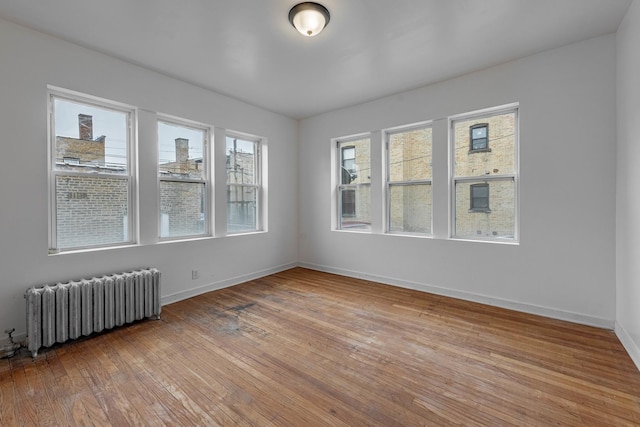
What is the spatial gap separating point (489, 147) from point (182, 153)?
4033 mm

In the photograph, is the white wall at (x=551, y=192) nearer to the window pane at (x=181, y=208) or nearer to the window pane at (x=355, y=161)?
the window pane at (x=355, y=161)

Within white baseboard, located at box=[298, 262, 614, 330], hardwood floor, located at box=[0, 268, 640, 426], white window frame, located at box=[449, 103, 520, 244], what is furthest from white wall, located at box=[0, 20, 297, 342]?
white window frame, located at box=[449, 103, 520, 244]

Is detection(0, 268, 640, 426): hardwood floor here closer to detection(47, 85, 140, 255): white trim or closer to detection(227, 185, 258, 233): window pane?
detection(47, 85, 140, 255): white trim

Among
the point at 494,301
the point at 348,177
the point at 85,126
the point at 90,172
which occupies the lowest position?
the point at 494,301

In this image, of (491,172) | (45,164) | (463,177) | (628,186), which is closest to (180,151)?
(45,164)

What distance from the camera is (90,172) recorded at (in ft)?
9.78

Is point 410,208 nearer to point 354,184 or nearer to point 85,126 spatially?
point 354,184

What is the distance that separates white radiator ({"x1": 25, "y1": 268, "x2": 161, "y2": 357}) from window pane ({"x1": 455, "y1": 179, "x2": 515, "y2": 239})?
3.85m

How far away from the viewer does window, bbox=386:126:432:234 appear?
158 inches

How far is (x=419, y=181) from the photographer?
407 cm

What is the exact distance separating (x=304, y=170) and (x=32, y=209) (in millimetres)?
3733

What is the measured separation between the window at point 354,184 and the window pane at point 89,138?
320 cm

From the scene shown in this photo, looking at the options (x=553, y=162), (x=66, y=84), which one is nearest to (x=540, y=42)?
(x=553, y=162)

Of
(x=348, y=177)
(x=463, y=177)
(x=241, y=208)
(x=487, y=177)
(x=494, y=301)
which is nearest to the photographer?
(x=494, y=301)
